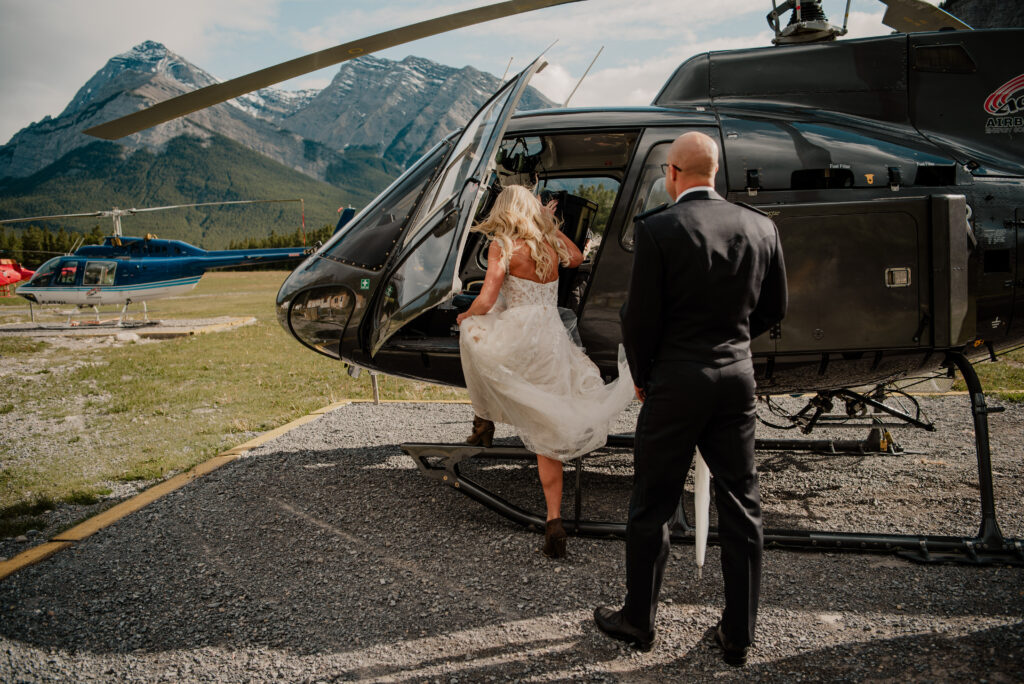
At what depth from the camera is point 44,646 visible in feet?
8.95

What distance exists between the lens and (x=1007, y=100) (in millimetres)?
3930

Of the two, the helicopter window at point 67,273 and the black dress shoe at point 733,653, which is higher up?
the helicopter window at point 67,273

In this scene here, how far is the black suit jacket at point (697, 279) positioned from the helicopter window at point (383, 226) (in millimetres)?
2067

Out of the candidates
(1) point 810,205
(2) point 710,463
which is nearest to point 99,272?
(1) point 810,205

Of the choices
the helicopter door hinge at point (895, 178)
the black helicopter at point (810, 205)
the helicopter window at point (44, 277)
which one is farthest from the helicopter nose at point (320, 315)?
the helicopter window at point (44, 277)

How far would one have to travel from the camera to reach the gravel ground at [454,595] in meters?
2.51

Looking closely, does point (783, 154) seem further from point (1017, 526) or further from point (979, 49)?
point (1017, 526)

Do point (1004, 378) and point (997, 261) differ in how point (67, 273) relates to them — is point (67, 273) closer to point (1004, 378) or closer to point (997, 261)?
point (997, 261)

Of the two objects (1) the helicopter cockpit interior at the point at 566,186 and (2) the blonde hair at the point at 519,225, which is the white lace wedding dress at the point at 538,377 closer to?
(2) the blonde hair at the point at 519,225

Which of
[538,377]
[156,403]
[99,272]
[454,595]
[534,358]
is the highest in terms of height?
[99,272]

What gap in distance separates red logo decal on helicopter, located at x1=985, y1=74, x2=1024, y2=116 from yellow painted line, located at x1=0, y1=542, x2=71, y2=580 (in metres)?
6.20

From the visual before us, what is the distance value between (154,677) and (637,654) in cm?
194

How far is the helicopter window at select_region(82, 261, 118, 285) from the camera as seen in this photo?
64.7 ft

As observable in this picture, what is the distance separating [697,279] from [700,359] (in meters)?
0.29
